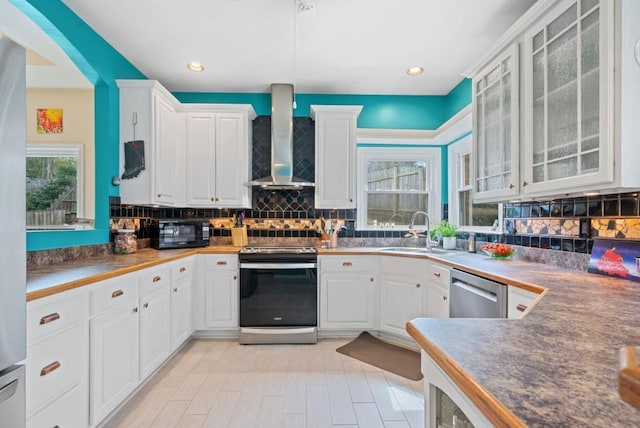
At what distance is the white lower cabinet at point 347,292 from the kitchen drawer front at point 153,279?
138 cm

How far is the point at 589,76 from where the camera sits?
4.85ft

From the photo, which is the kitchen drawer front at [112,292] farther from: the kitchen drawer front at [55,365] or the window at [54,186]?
the window at [54,186]

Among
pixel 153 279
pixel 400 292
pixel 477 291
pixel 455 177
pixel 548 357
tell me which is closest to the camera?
pixel 548 357

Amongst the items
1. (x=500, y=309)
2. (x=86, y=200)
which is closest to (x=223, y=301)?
(x=86, y=200)

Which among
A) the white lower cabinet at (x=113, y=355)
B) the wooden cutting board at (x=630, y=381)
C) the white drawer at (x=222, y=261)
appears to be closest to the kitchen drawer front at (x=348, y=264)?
the white drawer at (x=222, y=261)

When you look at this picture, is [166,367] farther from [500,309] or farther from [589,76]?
[589,76]

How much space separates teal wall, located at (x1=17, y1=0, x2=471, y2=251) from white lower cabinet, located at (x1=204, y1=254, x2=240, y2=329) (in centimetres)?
95

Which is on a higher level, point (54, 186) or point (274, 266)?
point (54, 186)

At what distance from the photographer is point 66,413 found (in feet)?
4.64

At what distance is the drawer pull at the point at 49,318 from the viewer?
1294 mm

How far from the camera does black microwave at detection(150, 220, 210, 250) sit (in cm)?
297

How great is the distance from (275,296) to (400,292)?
Result: 1.22 m

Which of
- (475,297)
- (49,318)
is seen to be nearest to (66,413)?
(49,318)

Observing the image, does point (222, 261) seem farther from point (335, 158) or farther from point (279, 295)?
point (335, 158)
